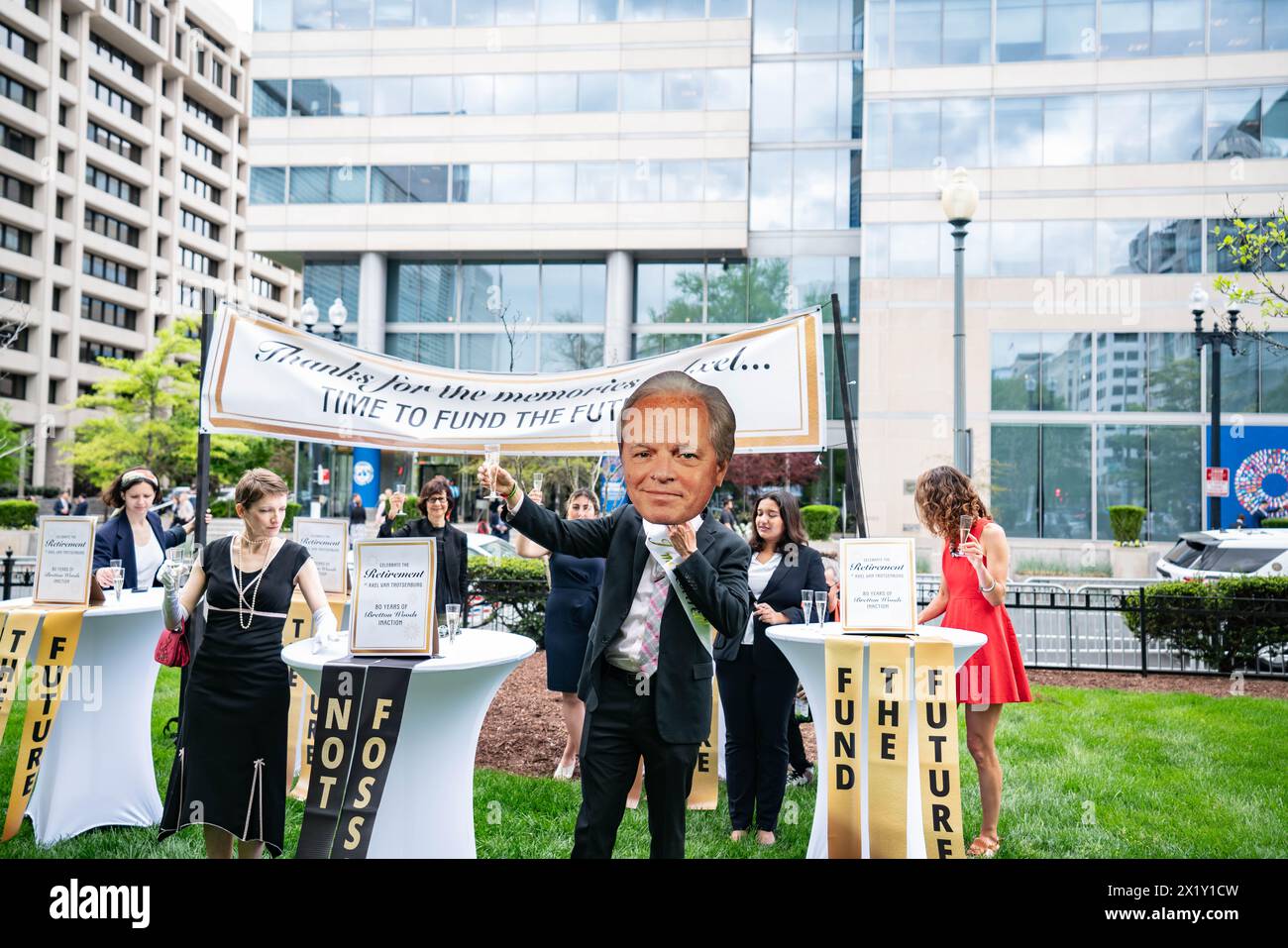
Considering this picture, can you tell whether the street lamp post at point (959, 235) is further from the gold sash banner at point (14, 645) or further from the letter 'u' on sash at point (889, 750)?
the gold sash banner at point (14, 645)

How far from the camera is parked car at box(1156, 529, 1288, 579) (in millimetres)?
11461

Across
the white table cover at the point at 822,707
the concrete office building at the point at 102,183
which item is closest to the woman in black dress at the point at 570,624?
the white table cover at the point at 822,707

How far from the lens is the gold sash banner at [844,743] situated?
4.42 m

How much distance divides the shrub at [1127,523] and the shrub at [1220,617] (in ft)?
53.9

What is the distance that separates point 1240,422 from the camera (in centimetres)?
2631

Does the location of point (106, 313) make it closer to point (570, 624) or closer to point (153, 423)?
point (153, 423)

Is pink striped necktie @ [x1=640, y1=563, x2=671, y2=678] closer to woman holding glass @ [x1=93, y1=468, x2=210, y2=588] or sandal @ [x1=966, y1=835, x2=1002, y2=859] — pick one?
sandal @ [x1=966, y1=835, x2=1002, y2=859]

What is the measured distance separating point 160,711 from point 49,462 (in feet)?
169

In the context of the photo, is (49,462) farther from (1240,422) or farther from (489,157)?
(1240,422)

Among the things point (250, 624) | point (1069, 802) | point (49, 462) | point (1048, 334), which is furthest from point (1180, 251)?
point (49, 462)

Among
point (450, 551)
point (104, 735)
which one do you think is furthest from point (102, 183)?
point (104, 735)

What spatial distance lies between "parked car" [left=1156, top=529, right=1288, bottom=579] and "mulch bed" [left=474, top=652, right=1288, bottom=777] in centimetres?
188

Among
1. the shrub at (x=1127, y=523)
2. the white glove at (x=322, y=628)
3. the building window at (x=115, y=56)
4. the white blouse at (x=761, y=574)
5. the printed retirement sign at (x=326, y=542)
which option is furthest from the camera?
the building window at (x=115, y=56)

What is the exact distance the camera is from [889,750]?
4410mm
